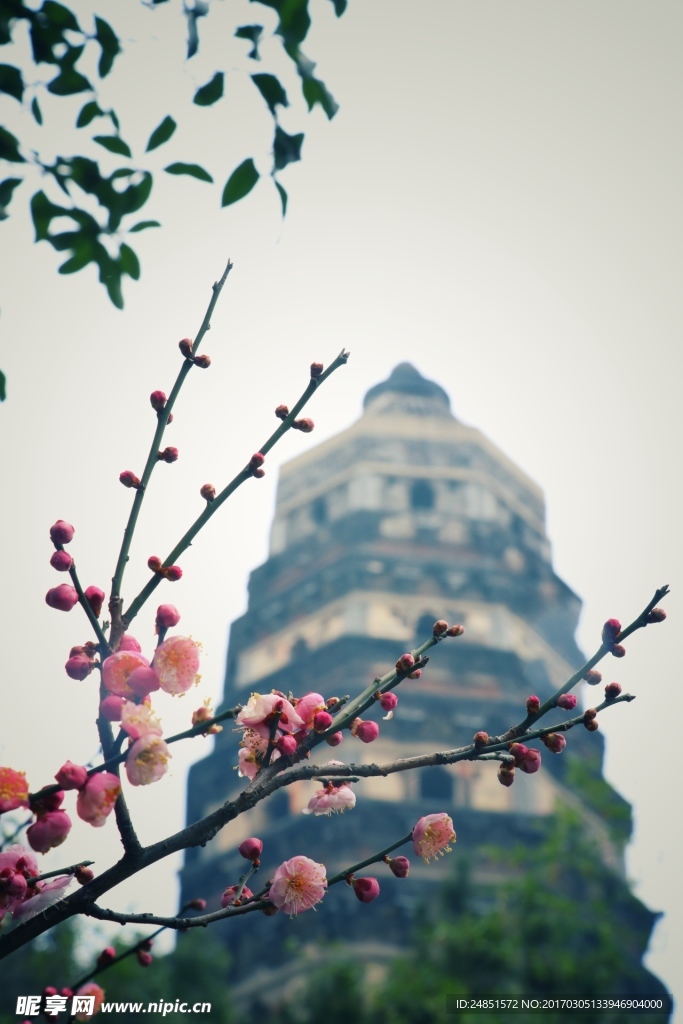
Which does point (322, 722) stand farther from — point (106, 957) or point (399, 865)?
point (106, 957)

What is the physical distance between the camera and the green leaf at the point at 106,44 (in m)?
2.66

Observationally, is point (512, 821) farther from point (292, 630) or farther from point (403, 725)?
point (292, 630)

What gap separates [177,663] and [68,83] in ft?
5.23

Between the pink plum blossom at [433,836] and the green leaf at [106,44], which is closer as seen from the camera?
the pink plum blossom at [433,836]

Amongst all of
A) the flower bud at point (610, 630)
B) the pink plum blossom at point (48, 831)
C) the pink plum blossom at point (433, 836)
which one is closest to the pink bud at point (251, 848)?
the pink plum blossom at point (433, 836)

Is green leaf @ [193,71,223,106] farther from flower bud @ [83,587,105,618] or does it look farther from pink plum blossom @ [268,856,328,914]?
pink plum blossom @ [268,856,328,914]

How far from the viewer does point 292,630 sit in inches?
883

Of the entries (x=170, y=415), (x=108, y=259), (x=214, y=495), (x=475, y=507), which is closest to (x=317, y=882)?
(x=214, y=495)

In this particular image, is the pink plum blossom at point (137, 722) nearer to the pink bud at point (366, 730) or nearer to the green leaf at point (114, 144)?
the pink bud at point (366, 730)

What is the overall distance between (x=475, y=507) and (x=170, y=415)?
2210 centimetres

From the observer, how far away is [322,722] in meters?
1.98

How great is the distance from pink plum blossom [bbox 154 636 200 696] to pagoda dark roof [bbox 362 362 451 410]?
26.1m

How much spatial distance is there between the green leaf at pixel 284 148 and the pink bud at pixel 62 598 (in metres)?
1.22

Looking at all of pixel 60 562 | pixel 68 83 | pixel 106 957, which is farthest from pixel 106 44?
pixel 106 957
